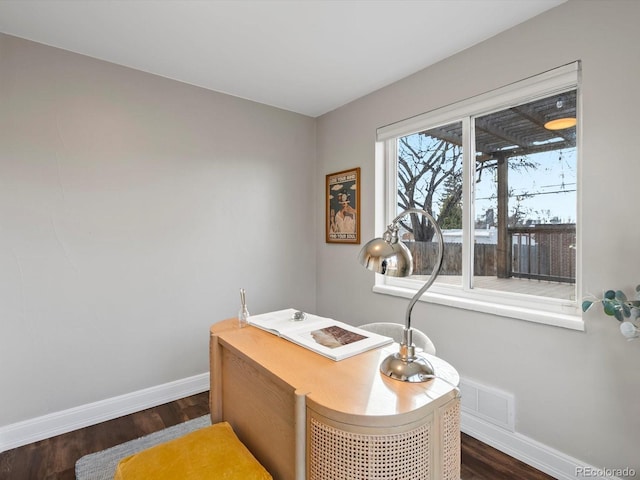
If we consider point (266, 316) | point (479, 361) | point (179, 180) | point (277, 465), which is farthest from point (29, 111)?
point (479, 361)

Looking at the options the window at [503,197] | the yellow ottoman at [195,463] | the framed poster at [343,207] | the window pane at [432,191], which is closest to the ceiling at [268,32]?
the window at [503,197]

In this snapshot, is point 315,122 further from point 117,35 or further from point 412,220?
point 117,35

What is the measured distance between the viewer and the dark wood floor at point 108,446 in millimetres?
1818

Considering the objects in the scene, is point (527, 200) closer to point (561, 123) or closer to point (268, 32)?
point (561, 123)

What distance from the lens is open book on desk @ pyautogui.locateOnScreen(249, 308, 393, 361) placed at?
1370 mm

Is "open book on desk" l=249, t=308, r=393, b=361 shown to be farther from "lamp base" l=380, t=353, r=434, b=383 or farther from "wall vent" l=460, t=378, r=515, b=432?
"wall vent" l=460, t=378, r=515, b=432

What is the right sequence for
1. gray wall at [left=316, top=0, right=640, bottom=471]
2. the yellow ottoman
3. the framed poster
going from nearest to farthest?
the yellow ottoman < gray wall at [left=316, top=0, right=640, bottom=471] < the framed poster

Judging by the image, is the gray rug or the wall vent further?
the wall vent

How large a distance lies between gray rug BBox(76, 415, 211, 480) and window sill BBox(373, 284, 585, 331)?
173cm

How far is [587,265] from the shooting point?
5.54ft

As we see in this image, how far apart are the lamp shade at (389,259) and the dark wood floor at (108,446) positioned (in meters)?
1.42

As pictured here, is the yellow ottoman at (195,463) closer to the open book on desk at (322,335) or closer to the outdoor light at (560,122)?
the open book on desk at (322,335)

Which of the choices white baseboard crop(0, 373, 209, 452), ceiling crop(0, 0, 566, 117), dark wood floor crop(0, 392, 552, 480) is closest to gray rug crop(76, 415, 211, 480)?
dark wood floor crop(0, 392, 552, 480)

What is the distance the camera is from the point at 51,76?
84.7 inches
